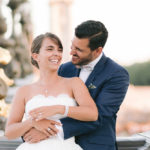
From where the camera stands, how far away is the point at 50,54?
2.08m

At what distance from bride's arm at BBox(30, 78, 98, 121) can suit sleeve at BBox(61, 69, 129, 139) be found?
0.08 meters

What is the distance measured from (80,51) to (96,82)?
28 cm

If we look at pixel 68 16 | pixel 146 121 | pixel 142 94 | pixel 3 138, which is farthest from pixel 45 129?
pixel 68 16

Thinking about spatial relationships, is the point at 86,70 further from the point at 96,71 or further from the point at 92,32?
the point at 92,32

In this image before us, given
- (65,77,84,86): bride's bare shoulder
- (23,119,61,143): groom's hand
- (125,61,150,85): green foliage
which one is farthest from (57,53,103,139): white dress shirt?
(125,61,150,85): green foliage

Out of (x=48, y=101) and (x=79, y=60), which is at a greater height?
(x=79, y=60)

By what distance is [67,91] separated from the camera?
2.14m

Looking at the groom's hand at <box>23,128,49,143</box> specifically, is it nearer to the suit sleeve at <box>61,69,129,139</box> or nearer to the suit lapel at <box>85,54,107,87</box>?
the suit sleeve at <box>61,69,129,139</box>

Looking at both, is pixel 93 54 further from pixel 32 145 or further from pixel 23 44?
pixel 23 44

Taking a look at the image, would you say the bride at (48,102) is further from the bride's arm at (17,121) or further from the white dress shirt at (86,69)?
the white dress shirt at (86,69)

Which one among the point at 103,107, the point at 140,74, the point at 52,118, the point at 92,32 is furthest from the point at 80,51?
the point at 140,74

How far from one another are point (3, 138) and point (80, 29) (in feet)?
3.22

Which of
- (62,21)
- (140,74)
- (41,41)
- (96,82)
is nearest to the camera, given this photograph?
(41,41)

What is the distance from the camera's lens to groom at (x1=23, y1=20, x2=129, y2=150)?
7.09ft
